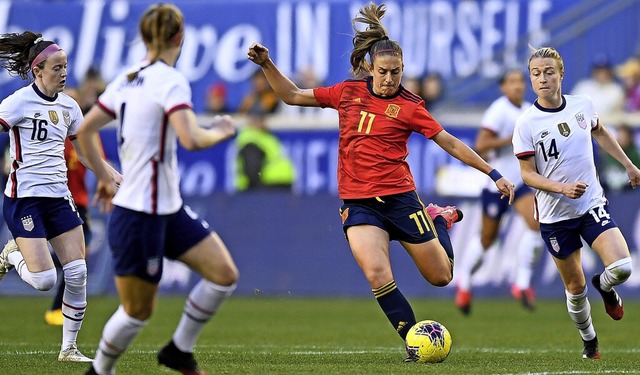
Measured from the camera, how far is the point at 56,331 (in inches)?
469

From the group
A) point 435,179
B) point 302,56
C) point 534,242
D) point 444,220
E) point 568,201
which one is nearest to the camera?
point 568,201

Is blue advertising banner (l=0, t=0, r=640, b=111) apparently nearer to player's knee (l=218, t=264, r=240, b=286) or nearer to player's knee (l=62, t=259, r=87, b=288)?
player's knee (l=62, t=259, r=87, b=288)

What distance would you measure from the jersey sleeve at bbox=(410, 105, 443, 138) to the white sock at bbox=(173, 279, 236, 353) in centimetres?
257

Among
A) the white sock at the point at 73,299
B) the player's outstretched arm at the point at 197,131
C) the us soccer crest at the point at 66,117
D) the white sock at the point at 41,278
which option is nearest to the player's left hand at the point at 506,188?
the player's outstretched arm at the point at 197,131

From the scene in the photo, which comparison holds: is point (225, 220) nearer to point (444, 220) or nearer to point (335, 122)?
point (335, 122)

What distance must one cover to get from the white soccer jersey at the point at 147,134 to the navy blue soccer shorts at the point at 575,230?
Result: 3.51m

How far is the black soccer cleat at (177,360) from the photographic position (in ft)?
23.4

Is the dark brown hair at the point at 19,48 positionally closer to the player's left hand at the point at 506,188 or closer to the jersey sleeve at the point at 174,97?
the jersey sleeve at the point at 174,97

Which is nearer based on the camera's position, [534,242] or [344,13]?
[534,242]

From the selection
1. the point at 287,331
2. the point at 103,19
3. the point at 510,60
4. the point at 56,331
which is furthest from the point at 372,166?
the point at 103,19

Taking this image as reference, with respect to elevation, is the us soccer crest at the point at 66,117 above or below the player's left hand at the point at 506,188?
above

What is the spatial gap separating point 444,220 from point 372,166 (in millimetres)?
980

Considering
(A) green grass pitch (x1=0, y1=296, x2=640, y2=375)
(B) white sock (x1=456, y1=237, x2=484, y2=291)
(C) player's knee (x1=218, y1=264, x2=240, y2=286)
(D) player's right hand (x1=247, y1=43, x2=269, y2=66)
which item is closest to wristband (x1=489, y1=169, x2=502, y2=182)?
(A) green grass pitch (x1=0, y1=296, x2=640, y2=375)

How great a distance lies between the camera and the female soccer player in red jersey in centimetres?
899
